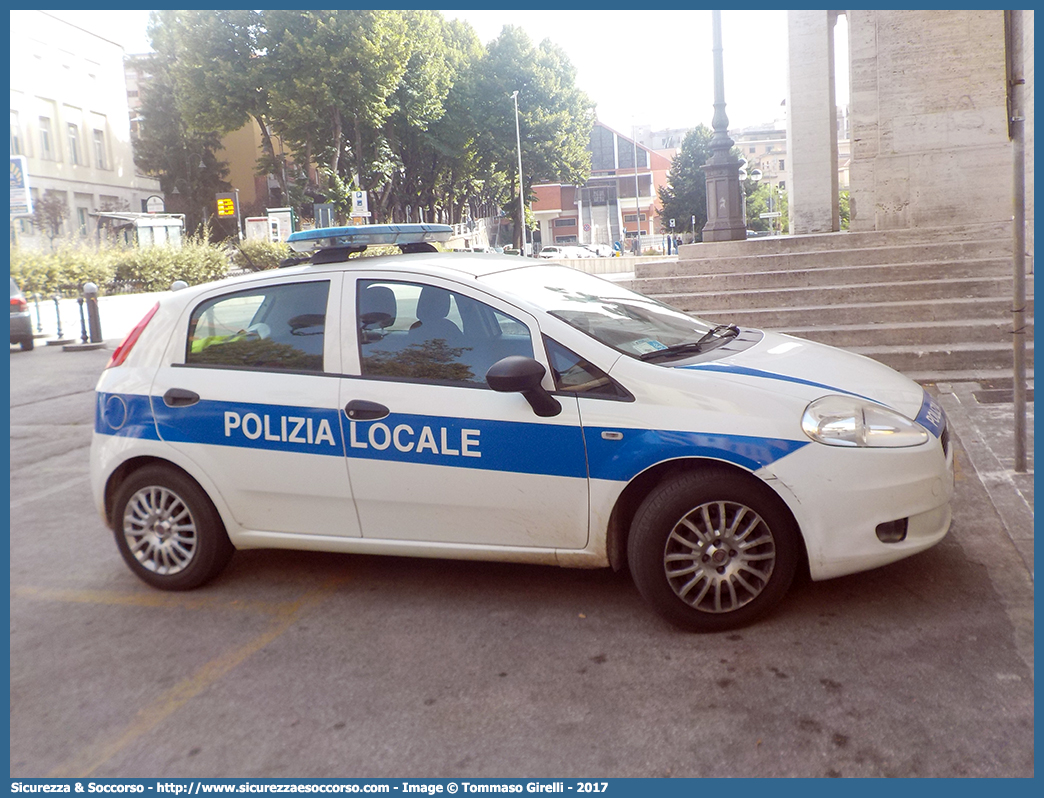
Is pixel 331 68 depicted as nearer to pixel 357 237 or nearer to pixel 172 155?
pixel 172 155

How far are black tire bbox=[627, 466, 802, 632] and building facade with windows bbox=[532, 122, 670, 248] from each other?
10717 cm

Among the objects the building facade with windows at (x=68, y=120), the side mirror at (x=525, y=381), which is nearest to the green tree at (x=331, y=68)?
the building facade with windows at (x=68, y=120)

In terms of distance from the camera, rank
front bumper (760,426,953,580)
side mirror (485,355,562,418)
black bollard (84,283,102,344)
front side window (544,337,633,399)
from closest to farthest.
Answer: front bumper (760,426,953,580) → side mirror (485,355,562,418) → front side window (544,337,633,399) → black bollard (84,283,102,344)

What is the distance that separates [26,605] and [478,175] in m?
63.5

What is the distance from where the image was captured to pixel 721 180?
15812mm

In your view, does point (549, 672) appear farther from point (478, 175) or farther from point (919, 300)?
point (478, 175)

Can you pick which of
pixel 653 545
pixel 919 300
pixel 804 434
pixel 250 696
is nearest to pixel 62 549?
pixel 250 696

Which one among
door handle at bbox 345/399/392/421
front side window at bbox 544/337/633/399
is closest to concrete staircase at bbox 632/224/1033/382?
front side window at bbox 544/337/633/399

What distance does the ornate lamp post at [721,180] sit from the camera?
15375 millimetres

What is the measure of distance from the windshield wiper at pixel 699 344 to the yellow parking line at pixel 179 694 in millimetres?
1901

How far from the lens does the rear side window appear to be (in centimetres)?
465

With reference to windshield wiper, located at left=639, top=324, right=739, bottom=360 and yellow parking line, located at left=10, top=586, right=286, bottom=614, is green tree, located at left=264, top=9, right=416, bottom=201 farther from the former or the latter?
windshield wiper, located at left=639, top=324, right=739, bottom=360

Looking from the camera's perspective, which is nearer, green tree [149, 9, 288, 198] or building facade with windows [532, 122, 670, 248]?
green tree [149, 9, 288, 198]

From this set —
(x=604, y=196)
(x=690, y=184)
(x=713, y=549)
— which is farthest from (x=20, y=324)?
(x=604, y=196)
